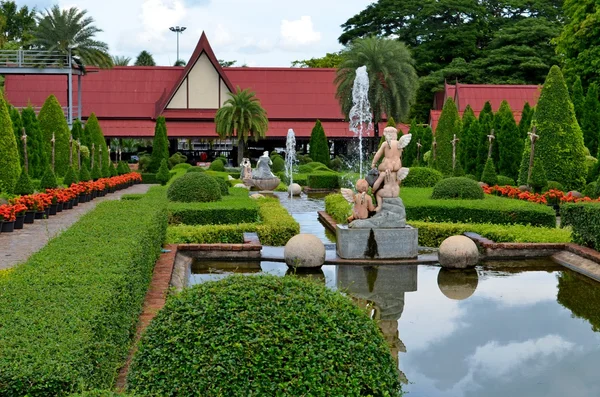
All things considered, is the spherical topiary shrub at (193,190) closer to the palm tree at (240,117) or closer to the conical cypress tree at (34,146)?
the conical cypress tree at (34,146)

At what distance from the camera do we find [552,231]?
47.2ft

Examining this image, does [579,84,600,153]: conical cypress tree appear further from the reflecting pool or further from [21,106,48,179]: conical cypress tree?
[21,106,48,179]: conical cypress tree

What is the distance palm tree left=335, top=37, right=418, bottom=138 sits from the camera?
1619 inches

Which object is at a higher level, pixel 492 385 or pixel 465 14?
pixel 465 14

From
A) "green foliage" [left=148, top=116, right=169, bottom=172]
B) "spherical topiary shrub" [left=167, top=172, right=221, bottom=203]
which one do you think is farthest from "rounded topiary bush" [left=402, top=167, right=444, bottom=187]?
"green foliage" [left=148, top=116, right=169, bottom=172]

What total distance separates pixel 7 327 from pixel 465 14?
5092 centimetres

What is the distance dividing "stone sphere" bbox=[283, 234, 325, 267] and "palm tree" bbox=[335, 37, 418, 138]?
30.0m

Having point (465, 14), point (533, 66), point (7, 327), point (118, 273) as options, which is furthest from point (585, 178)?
point (465, 14)

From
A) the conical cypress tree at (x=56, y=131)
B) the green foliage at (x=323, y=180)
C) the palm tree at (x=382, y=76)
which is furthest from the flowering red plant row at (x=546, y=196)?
the palm tree at (x=382, y=76)

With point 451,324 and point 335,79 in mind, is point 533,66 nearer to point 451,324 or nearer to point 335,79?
point 335,79

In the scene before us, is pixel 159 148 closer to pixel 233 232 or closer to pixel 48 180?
pixel 48 180

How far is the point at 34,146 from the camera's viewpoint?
26531 mm

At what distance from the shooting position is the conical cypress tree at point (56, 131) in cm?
2905

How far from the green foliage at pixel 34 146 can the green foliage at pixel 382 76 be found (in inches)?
740
